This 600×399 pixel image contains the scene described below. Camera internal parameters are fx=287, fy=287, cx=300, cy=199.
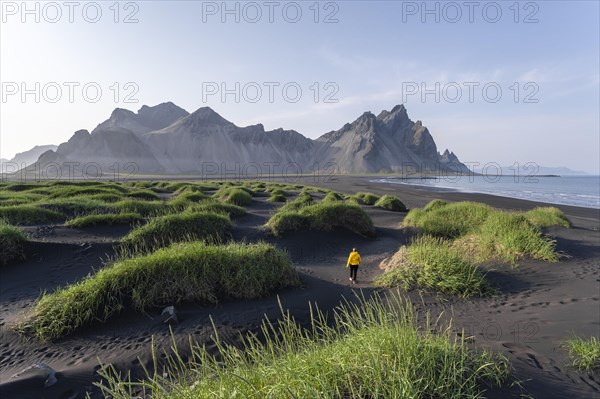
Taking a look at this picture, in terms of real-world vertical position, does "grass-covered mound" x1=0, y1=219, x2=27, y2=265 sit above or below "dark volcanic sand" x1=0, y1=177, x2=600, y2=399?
above

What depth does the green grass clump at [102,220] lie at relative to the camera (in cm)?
1426

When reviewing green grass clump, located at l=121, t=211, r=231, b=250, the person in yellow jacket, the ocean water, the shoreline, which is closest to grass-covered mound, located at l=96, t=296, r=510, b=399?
the person in yellow jacket

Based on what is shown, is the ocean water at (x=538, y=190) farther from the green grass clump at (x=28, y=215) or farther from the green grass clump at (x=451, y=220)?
the green grass clump at (x=28, y=215)

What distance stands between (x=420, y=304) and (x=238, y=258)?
16.9 ft

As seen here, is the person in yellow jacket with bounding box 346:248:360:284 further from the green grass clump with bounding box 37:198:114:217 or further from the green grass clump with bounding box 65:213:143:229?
the green grass clump with bounding box 37:198:114:217

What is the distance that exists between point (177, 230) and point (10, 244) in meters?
5.58

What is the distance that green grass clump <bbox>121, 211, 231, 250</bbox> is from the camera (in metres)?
11.9

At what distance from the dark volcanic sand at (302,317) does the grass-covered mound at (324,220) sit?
331 cm

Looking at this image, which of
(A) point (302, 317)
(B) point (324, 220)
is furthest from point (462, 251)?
(A) point (302, 317)

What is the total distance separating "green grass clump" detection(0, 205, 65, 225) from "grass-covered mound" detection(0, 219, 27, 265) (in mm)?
4754

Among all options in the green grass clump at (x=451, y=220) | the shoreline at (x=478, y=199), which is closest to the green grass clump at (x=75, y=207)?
the green grass clump at (x=451, y=220)

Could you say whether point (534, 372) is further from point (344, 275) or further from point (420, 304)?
point (344, 275)

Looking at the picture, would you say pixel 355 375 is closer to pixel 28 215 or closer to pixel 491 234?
pixel 491 234

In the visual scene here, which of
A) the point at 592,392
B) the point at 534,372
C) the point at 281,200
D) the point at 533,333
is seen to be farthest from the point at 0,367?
the point at 281,200
